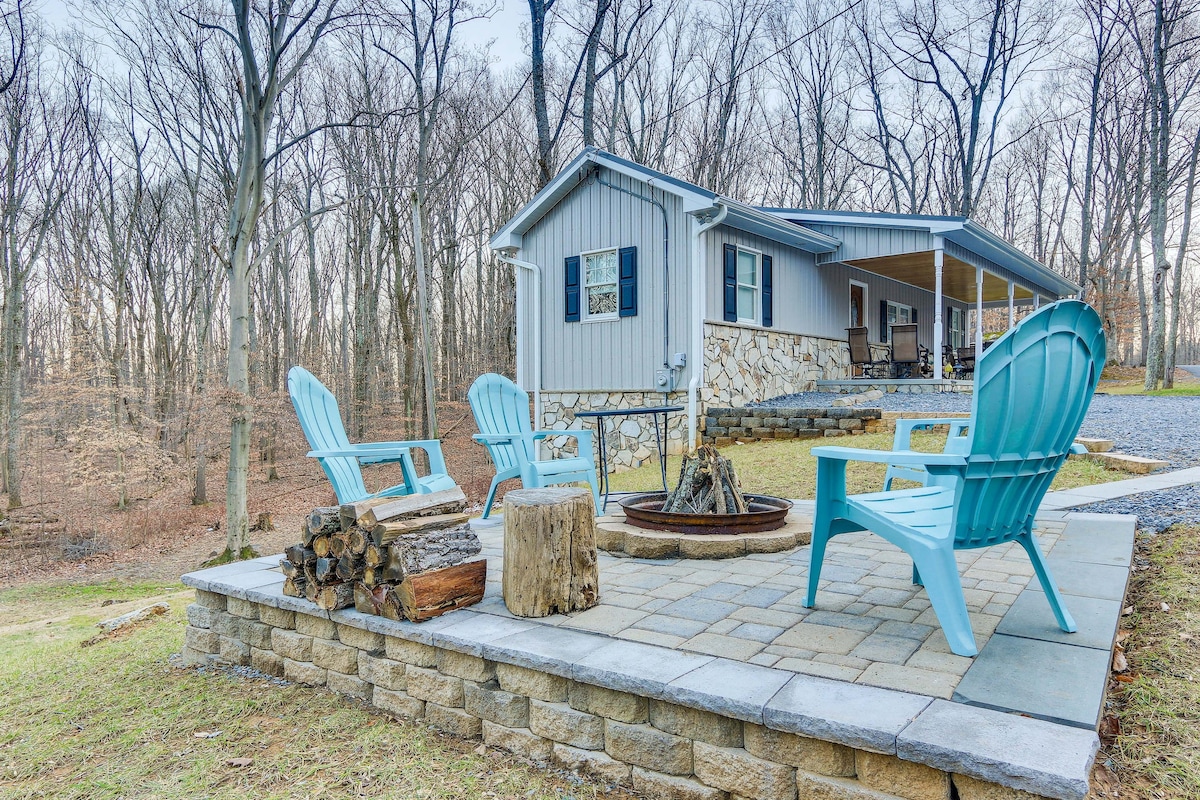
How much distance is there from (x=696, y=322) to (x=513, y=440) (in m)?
5.05

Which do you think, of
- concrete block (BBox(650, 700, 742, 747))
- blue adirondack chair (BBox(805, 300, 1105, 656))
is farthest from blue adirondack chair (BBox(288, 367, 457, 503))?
blue adirondack chair (BBox(805, 300, 1105, 656))

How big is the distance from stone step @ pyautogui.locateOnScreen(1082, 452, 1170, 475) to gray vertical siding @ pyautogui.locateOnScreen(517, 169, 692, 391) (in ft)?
15.1

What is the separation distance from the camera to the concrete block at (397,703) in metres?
2.46

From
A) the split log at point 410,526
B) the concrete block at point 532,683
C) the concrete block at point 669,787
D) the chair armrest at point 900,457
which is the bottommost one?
the concrete block at point 669,787

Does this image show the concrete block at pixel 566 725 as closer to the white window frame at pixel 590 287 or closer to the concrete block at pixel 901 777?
the concrete block at pixel 901 777

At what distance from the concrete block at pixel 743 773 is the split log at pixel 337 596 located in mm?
1496

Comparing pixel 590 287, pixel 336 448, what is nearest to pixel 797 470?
pixel 336 448

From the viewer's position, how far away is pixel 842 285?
12.0 m

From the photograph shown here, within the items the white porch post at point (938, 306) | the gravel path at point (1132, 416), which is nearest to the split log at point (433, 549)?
the gravel path at point (1132, 416)

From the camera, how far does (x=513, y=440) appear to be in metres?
4.22

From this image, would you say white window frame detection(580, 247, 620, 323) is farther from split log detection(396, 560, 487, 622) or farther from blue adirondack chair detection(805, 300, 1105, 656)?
blue adirondack chair detection(805, 300, 1105, 656)

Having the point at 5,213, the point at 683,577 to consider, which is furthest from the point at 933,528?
the point at 5,213

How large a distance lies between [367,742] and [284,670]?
0.83m

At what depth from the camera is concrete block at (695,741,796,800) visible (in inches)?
67.0
